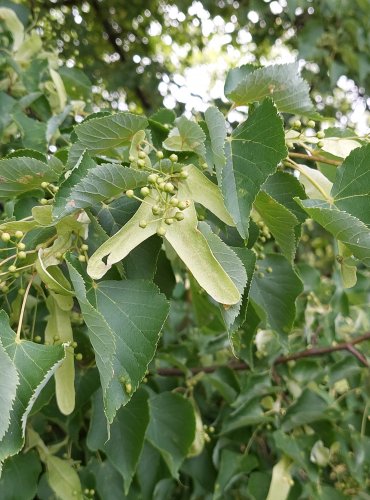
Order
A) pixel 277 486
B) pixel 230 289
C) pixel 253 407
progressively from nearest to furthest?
pixel 230 289
pixel 277 486
pixel 253 407

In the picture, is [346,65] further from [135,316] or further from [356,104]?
[135,316]

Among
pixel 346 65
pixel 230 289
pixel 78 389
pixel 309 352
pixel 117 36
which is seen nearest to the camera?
pixel 230 289

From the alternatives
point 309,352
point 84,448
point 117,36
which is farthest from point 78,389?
point 117,36

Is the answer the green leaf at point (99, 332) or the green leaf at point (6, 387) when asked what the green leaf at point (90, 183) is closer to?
the green leaf at point (99, 332)

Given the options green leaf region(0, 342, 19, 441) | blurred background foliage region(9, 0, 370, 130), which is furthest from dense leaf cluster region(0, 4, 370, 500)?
blurred background foliage region(9, 0, 370, 130)

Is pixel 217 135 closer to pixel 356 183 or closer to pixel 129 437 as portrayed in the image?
pixel 356 183

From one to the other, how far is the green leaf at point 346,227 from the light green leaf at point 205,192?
108mm

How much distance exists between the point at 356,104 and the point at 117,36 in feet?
4.76

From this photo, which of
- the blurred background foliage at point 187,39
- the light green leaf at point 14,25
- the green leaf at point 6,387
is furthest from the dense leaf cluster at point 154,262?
the blurred background foliage at point 187,39

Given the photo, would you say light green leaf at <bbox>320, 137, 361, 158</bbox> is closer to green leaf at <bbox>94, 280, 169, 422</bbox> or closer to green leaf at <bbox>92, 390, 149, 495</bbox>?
green leaf at <bbox>94, 280, 169, 422</bbox>

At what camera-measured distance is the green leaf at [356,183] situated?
0.95m

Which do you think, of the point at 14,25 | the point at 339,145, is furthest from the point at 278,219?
the point at 14,25

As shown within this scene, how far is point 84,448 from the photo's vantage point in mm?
1642

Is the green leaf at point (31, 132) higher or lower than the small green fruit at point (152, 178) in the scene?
lower
